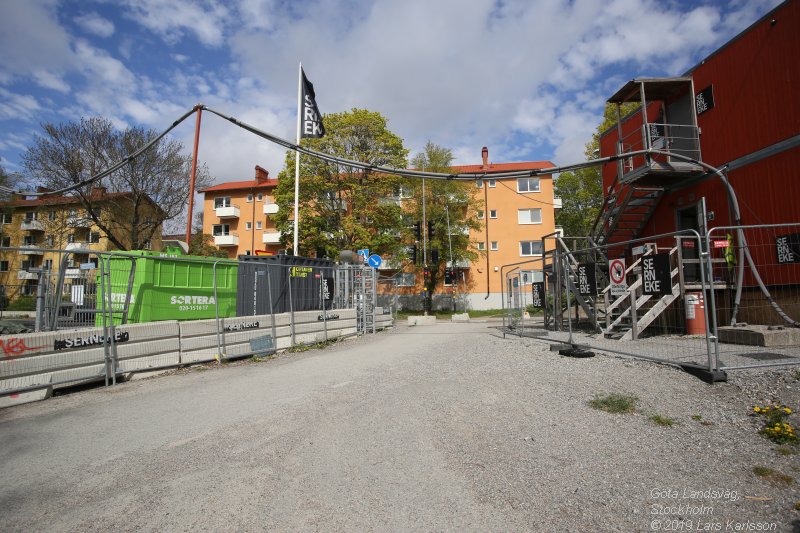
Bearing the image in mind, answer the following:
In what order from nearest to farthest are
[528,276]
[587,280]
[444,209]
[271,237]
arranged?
[587,280] → [528,276] → [444,209] → [271,237]

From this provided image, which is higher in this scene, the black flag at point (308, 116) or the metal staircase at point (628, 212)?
the black flag at point (308, 116)

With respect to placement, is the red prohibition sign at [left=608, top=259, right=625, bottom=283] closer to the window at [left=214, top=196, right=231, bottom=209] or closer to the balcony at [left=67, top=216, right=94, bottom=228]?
the balcony at [left=67, top=216, right=94, bottom=228]

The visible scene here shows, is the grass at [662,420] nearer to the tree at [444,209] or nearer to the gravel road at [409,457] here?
the gravel road at [409,457]

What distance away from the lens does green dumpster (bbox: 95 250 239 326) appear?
32.6 ft

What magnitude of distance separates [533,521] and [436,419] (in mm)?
2359

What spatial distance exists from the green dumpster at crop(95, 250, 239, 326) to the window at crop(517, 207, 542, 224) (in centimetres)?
3419

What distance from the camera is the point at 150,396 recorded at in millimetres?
6938

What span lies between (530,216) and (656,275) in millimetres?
36536

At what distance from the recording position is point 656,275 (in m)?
7.50

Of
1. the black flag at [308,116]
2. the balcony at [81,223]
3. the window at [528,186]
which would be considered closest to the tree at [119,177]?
the balcony at [81,223]

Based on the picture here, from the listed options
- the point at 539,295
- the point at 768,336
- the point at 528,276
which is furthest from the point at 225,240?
the point at 768,336

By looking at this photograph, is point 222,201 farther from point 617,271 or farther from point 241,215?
point 617,271

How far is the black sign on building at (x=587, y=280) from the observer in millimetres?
10047

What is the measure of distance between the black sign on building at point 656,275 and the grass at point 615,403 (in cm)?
254
